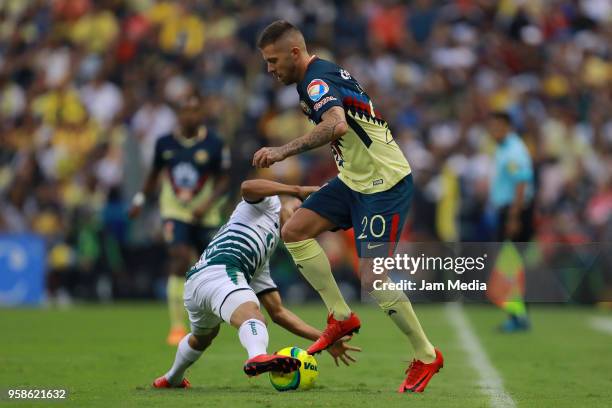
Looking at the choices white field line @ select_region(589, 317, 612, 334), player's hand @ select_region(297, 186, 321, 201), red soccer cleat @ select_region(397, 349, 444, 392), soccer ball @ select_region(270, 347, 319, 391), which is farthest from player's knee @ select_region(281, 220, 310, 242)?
white field line @ select_region(589, 317, 612, 334)

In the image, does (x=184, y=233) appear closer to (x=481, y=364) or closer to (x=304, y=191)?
(x=481, y=364)

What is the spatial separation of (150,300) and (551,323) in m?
6.98

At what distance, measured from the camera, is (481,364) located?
401 inches

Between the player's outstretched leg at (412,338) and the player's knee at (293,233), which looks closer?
→ the player's outstretched leg at (412,338)

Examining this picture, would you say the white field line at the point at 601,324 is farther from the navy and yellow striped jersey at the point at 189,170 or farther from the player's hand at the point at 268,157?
the player's hand at the point at 268,157

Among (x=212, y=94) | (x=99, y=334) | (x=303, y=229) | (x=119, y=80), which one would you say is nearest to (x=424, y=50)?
(x=212, y=94)

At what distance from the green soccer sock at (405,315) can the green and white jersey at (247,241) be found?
2.79ft

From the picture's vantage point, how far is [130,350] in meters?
11.4

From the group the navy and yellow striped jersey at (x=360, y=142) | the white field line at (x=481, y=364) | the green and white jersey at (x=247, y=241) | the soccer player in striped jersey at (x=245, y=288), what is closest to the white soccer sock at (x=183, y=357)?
the soccer player in striped jersey at (x=245, y=288)

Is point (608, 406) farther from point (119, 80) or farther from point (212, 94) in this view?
point (119, 80)

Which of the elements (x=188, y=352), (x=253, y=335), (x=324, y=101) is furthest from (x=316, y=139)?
(x=188, y=352)

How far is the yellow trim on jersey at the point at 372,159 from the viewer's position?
810cm

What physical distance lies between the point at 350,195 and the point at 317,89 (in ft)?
3.03

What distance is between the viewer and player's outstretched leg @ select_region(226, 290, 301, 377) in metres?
7.12
